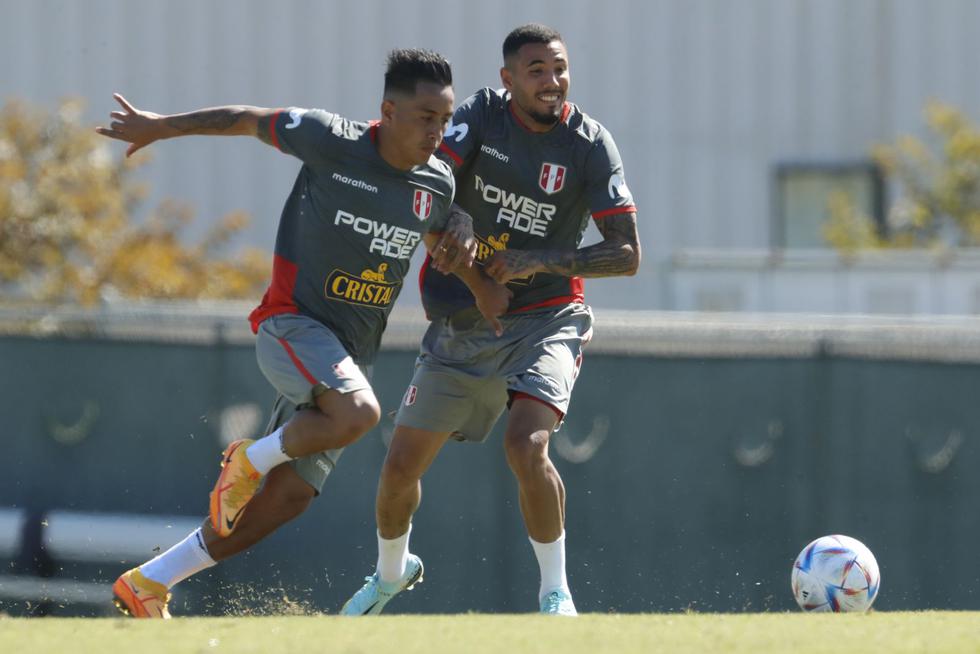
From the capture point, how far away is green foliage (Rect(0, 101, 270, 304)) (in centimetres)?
1705

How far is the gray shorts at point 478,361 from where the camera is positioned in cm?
675

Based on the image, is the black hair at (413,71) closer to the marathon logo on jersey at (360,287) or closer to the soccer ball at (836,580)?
the marathon logo on jersey at (360,287)

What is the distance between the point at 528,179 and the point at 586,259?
46 centimetres

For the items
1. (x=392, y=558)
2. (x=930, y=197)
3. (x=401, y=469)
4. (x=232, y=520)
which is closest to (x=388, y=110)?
(x=401, y=469)

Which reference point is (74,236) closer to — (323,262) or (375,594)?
(375,594)

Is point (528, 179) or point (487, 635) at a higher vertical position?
point (528, 179)

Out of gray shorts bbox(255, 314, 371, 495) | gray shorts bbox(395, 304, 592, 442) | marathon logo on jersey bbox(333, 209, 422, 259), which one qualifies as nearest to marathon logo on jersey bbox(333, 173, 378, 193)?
marathon logo on jersey bbox(333, 209, 422, 259)

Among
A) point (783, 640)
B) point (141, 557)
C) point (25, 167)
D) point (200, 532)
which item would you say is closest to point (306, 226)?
point (200, 532)

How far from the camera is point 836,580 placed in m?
6.88

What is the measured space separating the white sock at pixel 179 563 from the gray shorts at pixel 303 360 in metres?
0.52

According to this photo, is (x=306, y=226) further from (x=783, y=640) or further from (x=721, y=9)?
(x=721, y=9)

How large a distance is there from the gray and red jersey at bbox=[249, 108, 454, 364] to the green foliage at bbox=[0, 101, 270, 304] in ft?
36.0

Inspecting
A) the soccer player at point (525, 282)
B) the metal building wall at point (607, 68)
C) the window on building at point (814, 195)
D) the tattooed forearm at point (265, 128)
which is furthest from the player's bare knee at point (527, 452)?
the window on building at point (814, 195)

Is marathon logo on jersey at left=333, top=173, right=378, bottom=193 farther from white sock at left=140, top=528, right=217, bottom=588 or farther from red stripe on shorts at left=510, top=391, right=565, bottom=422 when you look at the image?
white sock at left=140, top=528, right=217, bottom=588
